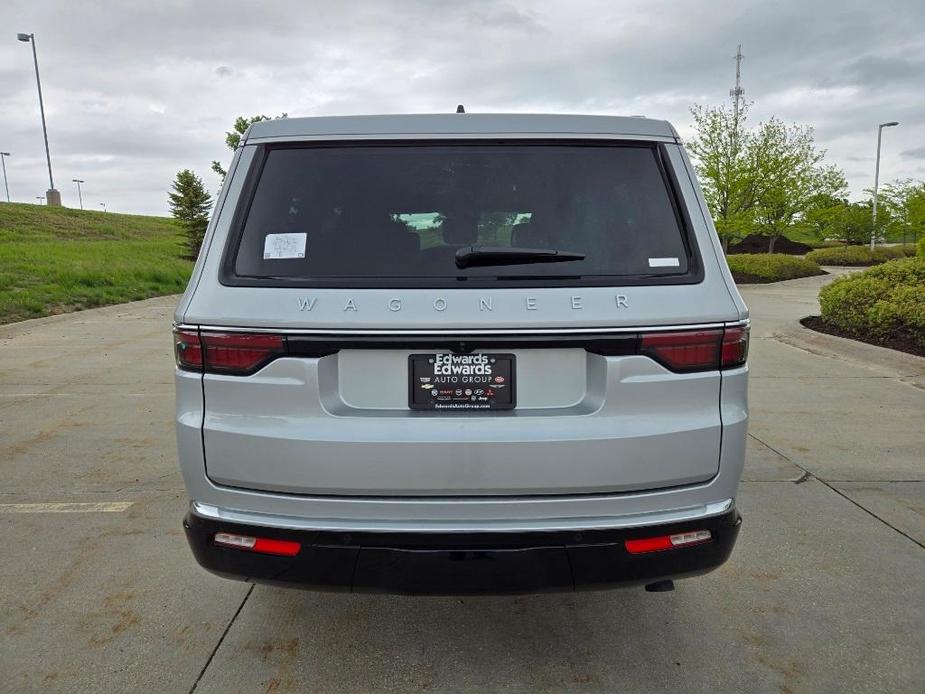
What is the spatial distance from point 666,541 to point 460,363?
2.84 feet

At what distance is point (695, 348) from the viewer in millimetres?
2141

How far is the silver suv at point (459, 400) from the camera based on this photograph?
208 centimetres

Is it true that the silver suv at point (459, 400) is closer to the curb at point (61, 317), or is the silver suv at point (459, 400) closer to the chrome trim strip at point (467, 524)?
the chrome trim strip at point (467, 524)

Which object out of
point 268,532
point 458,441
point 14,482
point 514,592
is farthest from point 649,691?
point 14,482

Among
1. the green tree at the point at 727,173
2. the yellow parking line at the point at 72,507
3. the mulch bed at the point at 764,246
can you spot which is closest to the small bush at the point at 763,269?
the green tree at the point at 727,173

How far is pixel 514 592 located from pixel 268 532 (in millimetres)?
788

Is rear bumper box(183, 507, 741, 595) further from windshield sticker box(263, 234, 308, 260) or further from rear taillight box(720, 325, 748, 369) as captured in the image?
windshield sticker box(263, 234, 308, 260)

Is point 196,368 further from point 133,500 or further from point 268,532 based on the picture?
point 133,500

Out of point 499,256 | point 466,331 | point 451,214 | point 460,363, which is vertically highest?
point 451,214

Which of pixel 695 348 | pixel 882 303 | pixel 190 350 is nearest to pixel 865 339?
pixel 882 303

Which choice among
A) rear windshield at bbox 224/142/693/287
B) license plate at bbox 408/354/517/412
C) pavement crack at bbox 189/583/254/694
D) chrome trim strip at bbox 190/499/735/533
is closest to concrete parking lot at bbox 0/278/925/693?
pavement crack at bbox 189/583/254/694

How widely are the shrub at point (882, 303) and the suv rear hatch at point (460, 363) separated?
26.1ft

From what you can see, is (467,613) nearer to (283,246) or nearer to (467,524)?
(467,524)

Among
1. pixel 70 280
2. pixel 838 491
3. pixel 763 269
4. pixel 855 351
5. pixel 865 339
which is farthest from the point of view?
pixel 763 269
